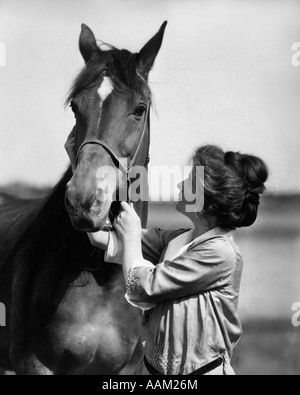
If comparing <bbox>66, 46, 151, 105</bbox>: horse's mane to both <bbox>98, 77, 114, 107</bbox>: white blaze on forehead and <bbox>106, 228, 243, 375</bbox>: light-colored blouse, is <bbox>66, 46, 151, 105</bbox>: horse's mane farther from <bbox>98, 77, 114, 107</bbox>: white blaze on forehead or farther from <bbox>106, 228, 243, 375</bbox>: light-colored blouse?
<bbox>106, 228, 243, 375</bbox>: light-colored blouse

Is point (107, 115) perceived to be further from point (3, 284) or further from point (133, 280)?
point (3, 284)

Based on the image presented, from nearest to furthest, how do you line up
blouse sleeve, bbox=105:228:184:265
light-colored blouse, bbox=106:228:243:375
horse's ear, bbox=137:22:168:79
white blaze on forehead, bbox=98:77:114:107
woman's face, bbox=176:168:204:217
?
light-colored blouse, bbox=106:228:243:375 → woman's face, bbox=176:168:204:217 → blouse sleeve, bbox=105:228:184:265 → white blaze on forehead, bbox=98:77:114:107 → horse's ear, bbox=137:22:168:79


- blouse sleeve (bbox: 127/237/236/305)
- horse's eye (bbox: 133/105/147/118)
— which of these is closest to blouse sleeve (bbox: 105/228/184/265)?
blouse sleeve (bbox: 127/237/236/305)

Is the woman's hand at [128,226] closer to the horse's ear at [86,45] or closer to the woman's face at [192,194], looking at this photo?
the woman's face at [192,194]

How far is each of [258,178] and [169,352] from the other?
55 cm

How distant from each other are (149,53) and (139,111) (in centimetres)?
28

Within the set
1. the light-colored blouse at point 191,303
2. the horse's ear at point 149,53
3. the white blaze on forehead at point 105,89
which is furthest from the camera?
the horse's ear at point 149,53

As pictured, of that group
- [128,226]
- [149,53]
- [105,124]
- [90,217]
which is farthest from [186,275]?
[149,53]

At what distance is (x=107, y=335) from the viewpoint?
2.57m

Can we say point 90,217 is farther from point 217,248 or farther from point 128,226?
point 217,248

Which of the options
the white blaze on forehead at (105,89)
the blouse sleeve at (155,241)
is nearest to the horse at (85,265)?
the white blaze on forehead at (105,89)

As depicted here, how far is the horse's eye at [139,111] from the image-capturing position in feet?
7.91

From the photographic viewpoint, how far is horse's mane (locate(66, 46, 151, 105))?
7.82 ft

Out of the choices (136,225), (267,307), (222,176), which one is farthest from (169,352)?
(267,307)
